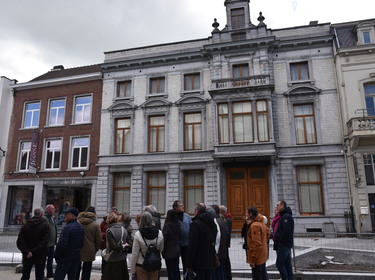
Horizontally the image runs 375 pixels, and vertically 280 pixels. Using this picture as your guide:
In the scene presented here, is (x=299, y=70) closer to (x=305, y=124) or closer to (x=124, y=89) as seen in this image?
(x=305, y=124)

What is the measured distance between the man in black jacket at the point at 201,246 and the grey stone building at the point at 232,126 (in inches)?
465

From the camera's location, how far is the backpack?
510 cm

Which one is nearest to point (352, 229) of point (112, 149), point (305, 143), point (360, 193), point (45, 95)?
point (360, 193)

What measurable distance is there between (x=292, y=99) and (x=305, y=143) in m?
2.76

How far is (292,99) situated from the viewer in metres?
18.0

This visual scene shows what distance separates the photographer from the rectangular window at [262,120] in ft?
57.3

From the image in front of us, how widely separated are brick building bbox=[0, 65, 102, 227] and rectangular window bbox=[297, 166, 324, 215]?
13054mm

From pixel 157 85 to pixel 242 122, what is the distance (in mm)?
6576

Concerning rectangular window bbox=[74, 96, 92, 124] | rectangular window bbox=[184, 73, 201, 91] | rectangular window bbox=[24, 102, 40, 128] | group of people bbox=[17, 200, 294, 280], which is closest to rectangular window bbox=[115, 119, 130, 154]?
rectangular window bbox=[74, 96, 92, 124]

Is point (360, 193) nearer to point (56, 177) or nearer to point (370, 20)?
point (370, 20)

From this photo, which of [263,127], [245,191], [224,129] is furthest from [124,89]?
[245,191]

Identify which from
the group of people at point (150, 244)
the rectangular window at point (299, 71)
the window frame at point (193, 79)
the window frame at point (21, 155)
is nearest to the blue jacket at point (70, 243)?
the group of people at point (150, 244)

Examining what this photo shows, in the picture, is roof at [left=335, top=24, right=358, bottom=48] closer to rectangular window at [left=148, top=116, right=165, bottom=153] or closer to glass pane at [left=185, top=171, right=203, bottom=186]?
glass pane at [left=185, top=171, right=203, bottom=186]

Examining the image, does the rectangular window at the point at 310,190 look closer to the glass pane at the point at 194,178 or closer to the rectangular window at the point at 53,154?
the glass pane at the point at 194,178
